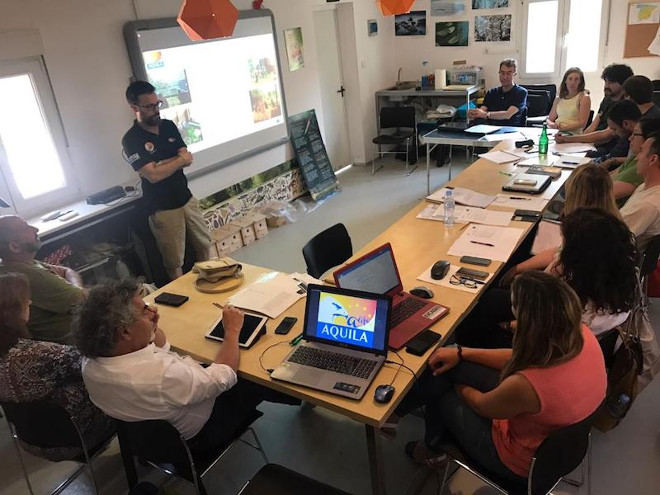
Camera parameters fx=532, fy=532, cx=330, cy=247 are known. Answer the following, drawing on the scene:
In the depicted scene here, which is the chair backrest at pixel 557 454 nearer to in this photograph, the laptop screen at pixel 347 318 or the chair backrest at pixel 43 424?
the laptop screen at pixel 347 318

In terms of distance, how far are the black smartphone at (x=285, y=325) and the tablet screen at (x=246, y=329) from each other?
0.30 ft

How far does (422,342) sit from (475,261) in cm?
78

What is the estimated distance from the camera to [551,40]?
677 cm

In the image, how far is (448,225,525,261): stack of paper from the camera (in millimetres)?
2826

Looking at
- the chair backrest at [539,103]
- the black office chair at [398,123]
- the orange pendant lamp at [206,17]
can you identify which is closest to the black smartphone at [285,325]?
the orange pendant lamp at [206,17]

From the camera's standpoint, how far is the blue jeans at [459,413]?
6.26 feet

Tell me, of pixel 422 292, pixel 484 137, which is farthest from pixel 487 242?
pixel 484 137

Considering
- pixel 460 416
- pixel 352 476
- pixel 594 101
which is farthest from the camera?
pixel 594 101

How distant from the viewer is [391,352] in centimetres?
211

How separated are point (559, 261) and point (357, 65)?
5314mm

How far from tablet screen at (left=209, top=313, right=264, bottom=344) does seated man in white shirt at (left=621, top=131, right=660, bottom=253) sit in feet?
6.47

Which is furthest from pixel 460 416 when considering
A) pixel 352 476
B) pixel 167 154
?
pixel 167 154

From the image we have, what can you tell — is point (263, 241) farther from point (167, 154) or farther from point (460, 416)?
point (460, 416)

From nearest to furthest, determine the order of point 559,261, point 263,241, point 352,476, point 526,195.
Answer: point 559,261 < point 352,476 < point 526,195 < point 263,241
